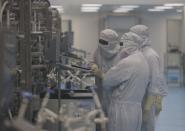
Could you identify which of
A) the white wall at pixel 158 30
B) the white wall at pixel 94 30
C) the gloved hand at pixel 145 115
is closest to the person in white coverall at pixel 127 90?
the gloved hand at pixel 145 115

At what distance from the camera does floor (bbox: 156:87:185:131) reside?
6352mm

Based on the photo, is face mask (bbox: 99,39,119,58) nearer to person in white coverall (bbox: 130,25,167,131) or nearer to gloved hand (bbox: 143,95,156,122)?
person in white coverall (bbox: 130,25,167,131)

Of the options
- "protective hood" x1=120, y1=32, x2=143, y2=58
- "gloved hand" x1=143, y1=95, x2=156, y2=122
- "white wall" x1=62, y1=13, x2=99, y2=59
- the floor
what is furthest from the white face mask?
"white wall" x1=62, y1=13, x2=99, y2=59

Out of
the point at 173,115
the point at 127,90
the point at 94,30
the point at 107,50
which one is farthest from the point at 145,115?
the point at 94,30

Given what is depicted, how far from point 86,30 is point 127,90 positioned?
1060 cm

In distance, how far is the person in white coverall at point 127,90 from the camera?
143 inches

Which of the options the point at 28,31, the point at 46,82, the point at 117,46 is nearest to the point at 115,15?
the point at 117,46

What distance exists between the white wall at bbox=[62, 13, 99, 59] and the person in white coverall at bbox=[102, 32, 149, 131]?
10.4m

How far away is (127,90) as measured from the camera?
12.0ft

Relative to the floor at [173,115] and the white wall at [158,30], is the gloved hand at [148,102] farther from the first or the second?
the white wall at [158,30]

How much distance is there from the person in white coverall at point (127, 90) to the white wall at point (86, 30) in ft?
34.1

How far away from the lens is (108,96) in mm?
4219

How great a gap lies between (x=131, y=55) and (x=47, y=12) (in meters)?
0.96

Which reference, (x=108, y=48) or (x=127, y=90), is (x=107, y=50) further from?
(x=127, y=90)
